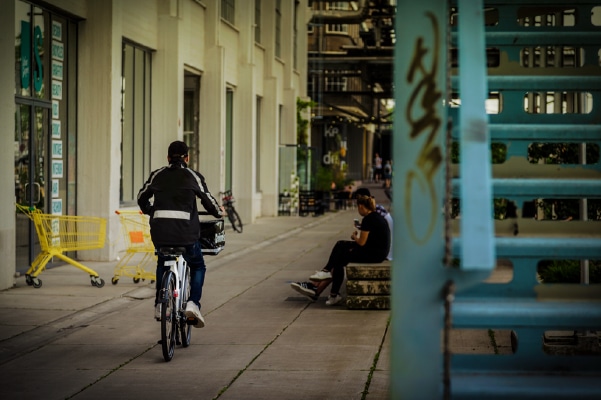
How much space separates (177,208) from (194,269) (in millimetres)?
784

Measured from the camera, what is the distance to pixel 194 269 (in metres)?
10.9

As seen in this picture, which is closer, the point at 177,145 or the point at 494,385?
the point at 494,385

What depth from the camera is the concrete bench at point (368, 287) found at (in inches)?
543

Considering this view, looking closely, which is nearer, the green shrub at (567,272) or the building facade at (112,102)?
the green shrub at (567,272)

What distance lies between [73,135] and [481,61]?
16.1 metres

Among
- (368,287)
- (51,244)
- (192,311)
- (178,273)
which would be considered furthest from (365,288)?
(51,244)

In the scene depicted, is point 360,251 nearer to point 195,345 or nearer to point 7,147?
point 195,345

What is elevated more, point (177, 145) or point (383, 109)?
point (383, 109)

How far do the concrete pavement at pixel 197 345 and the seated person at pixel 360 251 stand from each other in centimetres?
22

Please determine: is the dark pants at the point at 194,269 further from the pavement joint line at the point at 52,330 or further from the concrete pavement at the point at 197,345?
the pavement joint line at the point at 52,330

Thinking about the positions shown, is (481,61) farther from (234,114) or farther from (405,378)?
(234,114)

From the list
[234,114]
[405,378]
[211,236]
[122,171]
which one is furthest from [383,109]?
[405,378]

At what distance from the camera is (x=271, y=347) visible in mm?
10891

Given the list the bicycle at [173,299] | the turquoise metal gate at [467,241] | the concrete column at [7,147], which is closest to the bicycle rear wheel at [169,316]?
the bicycle at [173,299]
